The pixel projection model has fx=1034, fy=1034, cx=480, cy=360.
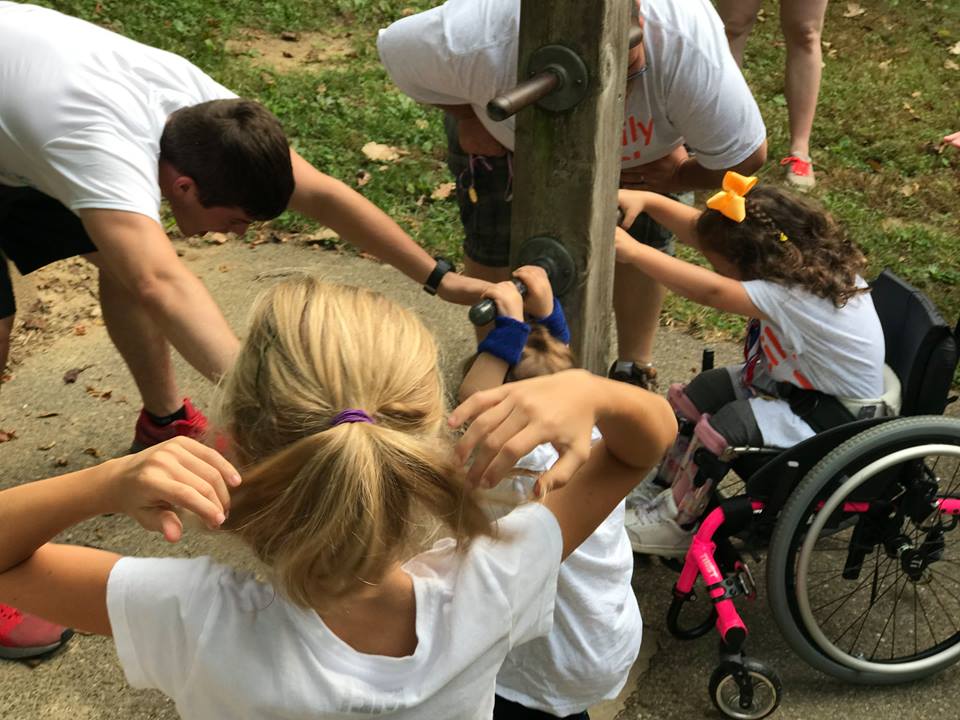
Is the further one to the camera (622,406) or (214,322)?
(214,322)

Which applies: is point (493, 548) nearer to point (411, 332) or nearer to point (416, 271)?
point (411, 332)

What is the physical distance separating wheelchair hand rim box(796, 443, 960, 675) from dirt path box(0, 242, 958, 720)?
0.34 feet

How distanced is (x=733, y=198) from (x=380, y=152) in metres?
2.90

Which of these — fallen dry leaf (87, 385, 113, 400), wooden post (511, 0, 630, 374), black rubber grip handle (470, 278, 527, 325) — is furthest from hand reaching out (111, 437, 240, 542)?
fallen dry leaf (87, 385, 113, 400)

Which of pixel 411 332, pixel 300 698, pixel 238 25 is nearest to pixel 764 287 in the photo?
pixel 411 332

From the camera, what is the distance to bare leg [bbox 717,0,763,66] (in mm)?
4742

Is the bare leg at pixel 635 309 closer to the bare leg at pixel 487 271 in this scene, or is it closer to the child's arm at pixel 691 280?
the bare leg at pixel 487 271

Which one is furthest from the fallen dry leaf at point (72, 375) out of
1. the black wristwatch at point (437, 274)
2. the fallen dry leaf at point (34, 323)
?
the black wristwatch at point (437, 274)

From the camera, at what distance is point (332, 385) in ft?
3.81

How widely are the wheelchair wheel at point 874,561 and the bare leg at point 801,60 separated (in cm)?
239

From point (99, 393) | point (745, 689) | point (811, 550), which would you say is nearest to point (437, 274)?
point (811, 550)

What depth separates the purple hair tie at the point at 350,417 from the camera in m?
1.14

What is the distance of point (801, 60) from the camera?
15.1 feet

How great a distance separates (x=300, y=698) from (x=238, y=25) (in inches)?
225
